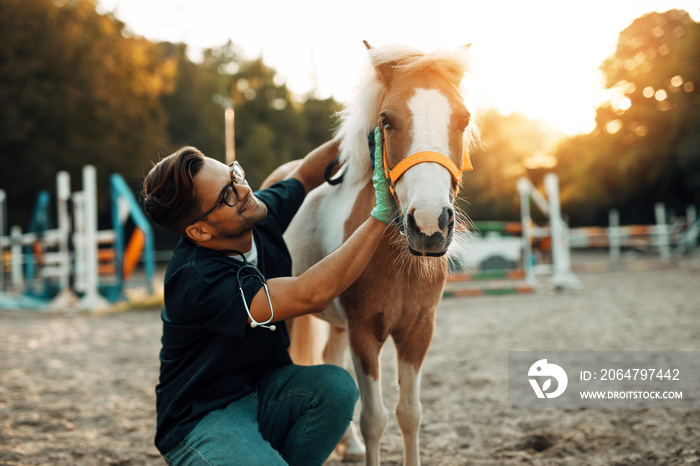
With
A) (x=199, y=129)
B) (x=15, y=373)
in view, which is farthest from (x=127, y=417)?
(x=199, y=129)

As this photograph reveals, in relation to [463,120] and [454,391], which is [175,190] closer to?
[463,120]

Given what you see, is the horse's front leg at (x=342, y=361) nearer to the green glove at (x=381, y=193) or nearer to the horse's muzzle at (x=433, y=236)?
the green glove at (x=381, y=193)

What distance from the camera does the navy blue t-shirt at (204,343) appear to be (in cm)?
Answer: 179

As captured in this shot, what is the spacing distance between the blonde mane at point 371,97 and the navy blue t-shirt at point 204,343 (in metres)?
0.59

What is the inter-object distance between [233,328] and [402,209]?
71 centimetres

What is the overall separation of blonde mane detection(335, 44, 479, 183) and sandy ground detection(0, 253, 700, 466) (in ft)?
5.34

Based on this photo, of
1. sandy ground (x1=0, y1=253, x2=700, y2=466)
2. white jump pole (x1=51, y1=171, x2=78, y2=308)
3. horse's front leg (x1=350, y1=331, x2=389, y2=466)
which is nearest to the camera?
horse's front leg (x1=350, y1=331, x2=389, y2=466)

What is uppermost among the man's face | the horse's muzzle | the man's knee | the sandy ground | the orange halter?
the orange halter

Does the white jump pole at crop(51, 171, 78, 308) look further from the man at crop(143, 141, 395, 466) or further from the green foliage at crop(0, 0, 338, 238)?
the man at crop(143, 141, 395, 466)

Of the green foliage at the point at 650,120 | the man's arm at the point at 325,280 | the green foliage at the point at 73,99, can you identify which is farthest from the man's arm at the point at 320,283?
the green foliage at the point at 650,120

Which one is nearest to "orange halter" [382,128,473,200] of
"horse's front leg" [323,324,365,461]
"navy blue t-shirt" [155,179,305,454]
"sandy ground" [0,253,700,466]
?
"navy blue t-shirt" [155,179,305,454]

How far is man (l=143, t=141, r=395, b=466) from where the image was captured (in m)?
1.79

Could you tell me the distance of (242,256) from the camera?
195cm

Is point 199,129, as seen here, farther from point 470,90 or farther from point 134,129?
point 470,90
